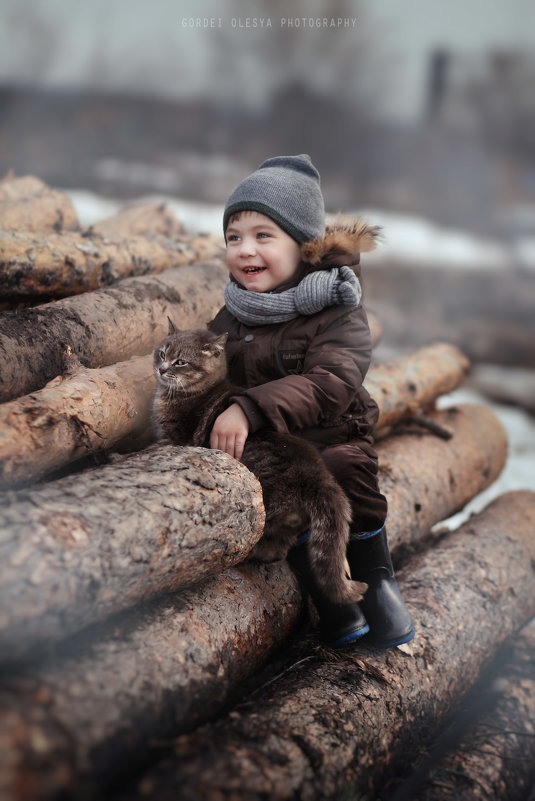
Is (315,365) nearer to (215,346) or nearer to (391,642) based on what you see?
(215,346)

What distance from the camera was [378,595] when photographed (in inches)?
88.1

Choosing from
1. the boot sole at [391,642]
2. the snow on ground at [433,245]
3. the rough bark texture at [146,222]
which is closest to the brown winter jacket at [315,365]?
the boot sole at [391,642]

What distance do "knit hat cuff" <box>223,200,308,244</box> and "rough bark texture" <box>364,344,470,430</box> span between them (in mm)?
1479

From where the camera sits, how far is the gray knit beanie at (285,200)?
88.4 inches

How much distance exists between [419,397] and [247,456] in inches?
92.4

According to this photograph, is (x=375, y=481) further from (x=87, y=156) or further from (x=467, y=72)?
(x=467, y=72)

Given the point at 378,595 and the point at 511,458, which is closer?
the point at 378,595

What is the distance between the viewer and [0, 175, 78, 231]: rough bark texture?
163 inches

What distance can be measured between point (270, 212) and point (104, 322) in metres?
1.11

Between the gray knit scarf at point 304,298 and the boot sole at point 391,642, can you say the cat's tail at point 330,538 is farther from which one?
the gray knit scarf at point 304,298

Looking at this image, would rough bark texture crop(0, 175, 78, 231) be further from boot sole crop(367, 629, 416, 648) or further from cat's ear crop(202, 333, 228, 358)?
boot sole crop(367, 629, 416, 648)

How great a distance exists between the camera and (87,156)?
9109mm

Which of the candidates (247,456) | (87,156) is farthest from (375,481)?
(87,156)

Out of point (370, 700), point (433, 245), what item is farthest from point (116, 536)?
point (433, 245)
